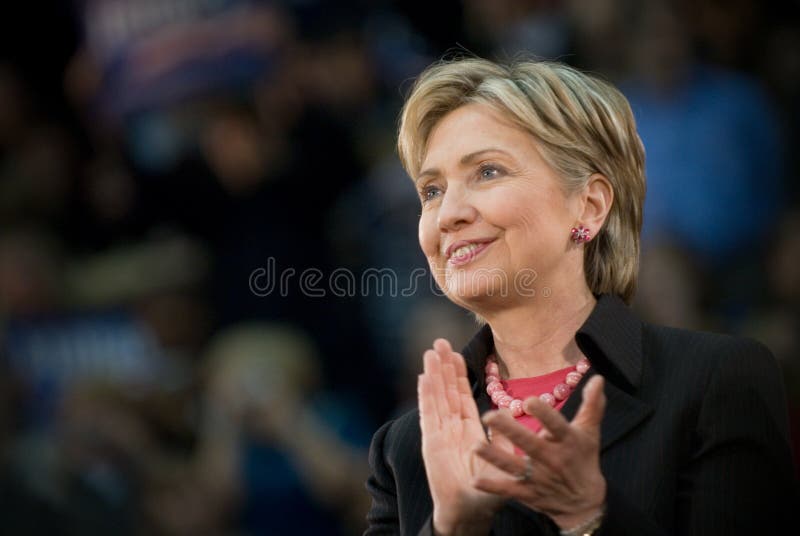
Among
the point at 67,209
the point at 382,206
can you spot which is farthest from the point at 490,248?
the point at 67,209

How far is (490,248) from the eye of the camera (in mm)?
2150

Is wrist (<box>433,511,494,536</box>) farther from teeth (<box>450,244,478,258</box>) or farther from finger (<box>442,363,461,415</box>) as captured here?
teeth (<box>450,244,478,258</box>)

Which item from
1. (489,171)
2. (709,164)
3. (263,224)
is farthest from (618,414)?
(263,224)

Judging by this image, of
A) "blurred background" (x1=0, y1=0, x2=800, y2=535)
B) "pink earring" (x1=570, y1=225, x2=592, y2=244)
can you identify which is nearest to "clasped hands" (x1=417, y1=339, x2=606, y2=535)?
"pink earring" (x1=570, y1=225, x2=592, y2=244)

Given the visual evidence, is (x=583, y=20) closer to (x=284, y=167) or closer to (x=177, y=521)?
(x=284, y=167)

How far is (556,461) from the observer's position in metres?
1.73

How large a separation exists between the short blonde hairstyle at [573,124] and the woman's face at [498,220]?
36mm

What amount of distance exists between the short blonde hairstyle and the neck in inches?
3.9

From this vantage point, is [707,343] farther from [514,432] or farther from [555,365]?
[514,432]

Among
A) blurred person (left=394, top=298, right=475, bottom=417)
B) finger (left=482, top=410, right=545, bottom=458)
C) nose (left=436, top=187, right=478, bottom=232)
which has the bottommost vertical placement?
finger (left=482, top=410, right=545, bottom=458)

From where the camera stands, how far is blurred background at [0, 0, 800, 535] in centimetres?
417

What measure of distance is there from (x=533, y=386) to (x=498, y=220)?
32 centimetres

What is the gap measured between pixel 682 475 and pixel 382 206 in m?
3.13

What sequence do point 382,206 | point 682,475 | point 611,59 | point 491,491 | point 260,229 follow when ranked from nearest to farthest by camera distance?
point 491,491 → point 682,475 → point 611,59 → point 382,206 → point 260,229
